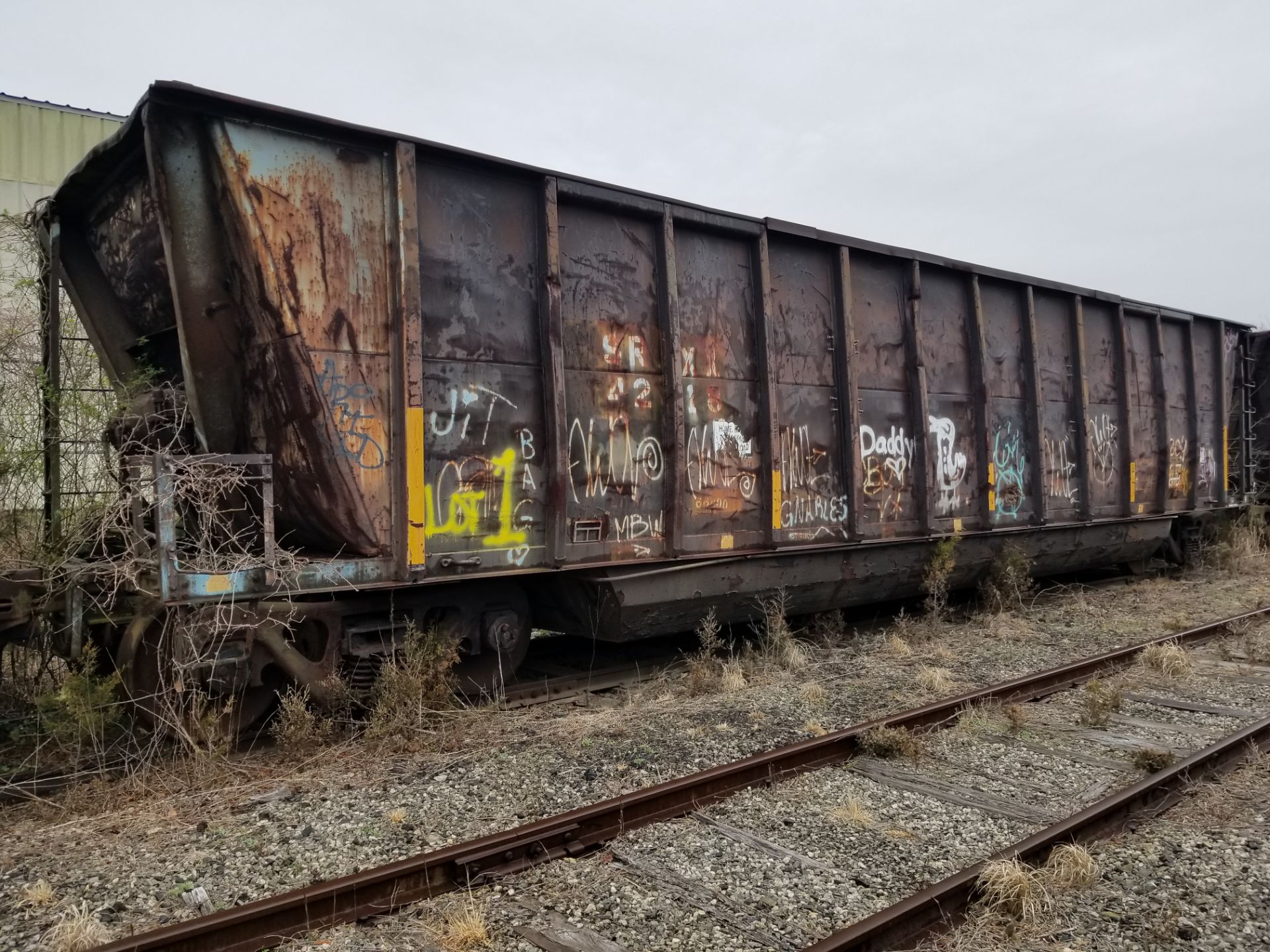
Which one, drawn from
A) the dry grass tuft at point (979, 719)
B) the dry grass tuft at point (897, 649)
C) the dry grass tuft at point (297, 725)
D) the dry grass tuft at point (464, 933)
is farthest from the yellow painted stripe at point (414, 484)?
the dry grass tuft at point (897, 649)

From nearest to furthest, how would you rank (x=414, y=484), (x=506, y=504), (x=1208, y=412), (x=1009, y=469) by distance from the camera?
(x=414, y=484) < (x=506, y=504) < (x=1009, y=469) < (x=1208, y=412)

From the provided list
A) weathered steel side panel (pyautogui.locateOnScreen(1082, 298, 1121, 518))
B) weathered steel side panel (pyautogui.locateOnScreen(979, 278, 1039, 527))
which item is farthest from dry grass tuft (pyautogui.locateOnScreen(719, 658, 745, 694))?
weathered steel side panel (pyautogui.locateOnScreen(1082, 298, 1121, 518))

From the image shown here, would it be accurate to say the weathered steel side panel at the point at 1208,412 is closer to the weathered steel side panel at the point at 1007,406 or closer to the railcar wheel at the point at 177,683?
the weathered steel side panel at the point at 1007,406

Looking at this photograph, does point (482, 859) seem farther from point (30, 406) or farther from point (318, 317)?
point (30, 406)

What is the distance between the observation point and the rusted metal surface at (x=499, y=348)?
5066 millimetres

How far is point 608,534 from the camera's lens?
6312 millimetres

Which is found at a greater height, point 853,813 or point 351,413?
point 351,413

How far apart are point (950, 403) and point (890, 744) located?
5165 mm

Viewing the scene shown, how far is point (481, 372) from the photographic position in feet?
18.9

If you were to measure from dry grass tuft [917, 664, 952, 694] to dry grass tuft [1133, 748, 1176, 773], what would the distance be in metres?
1.67

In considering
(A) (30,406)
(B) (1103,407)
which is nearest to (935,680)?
(B) (1103,407)

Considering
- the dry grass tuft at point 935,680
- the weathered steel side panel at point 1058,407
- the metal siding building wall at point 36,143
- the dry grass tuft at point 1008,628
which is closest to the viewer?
the dry grass tuft at point 935,680

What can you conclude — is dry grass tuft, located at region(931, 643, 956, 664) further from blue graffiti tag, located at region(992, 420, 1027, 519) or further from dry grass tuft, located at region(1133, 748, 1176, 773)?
dry grass tuft, located at region(1133, 748, 1176, 773)

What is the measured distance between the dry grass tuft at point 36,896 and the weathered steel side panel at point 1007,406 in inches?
343
